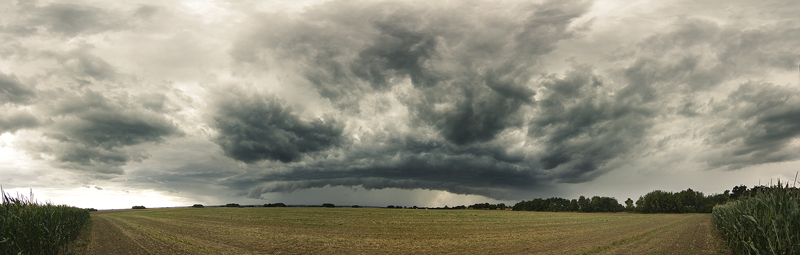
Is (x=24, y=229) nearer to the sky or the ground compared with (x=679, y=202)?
nearer to the sky

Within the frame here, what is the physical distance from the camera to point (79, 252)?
26.4m

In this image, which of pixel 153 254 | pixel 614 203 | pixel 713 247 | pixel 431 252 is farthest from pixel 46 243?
pixel 614 203

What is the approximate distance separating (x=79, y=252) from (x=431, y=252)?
28.2 m

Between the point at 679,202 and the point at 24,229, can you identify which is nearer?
the point at 24,229

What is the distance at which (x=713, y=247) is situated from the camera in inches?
1094

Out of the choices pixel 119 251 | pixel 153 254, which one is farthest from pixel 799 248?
pixel 119 251

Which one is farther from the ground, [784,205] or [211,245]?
[784,205]

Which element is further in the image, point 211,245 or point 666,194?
point 666,194

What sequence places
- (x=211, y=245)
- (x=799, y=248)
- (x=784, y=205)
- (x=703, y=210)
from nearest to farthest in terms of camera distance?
1. (x=799, y=248)
2. (x=784, y=205)
3. (x=211, y=245)
4. (x=703, y=210)

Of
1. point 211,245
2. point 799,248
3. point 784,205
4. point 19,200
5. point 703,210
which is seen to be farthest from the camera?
point 703,210

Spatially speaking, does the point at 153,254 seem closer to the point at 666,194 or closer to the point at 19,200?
the point at 19,200

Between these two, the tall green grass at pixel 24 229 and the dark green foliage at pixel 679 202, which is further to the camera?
the dark green foliage at pixel 679 202

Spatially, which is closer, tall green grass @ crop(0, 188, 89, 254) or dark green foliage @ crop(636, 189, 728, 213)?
tall green grass @ crop(0, 188, 89, 254)

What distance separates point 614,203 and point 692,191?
4092cm
